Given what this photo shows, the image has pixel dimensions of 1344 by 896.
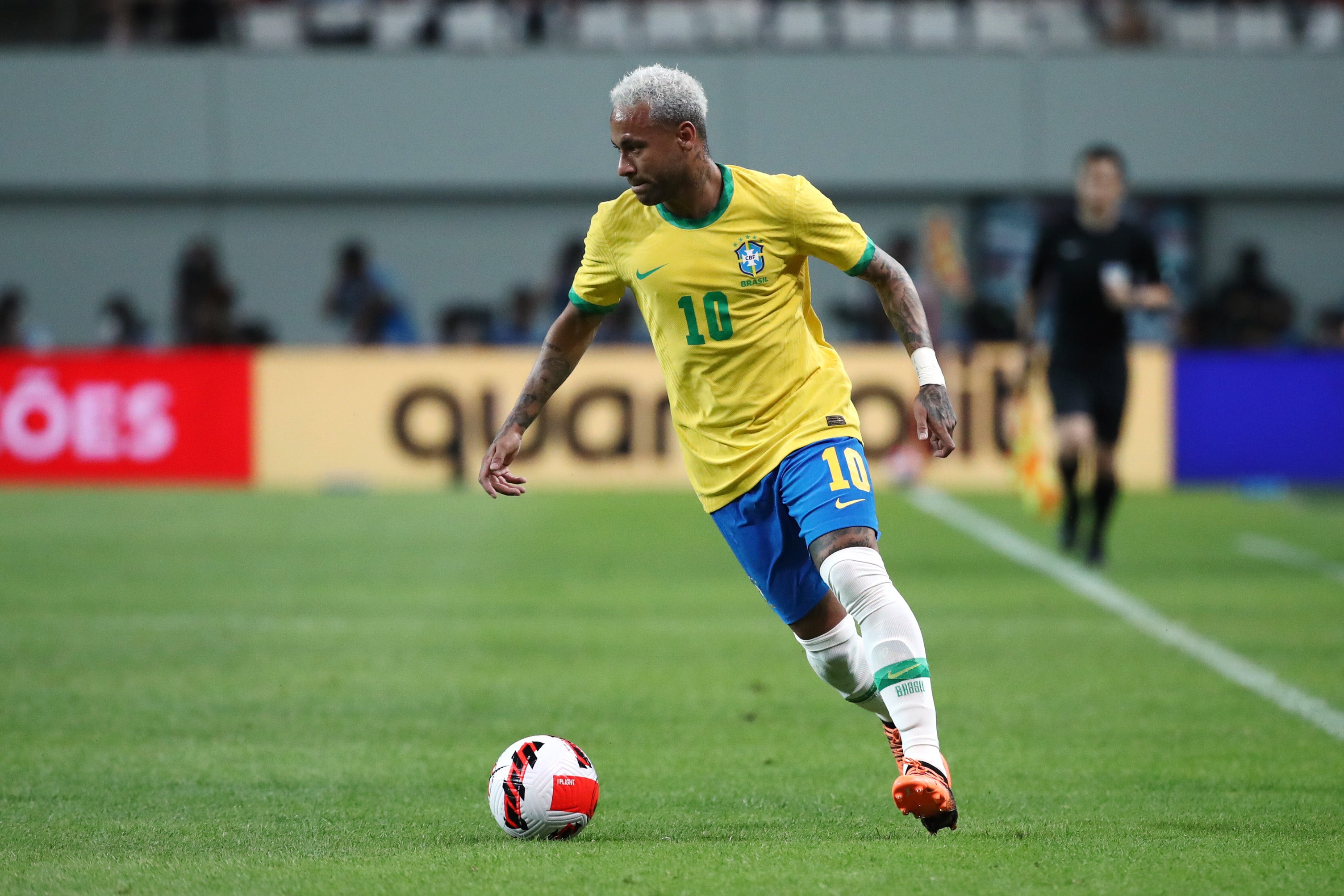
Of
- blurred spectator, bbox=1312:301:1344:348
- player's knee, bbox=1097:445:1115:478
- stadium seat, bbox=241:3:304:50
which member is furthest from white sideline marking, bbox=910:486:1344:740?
stadium seat, bbox=241:3:304:50

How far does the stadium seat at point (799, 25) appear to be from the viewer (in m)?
26.5

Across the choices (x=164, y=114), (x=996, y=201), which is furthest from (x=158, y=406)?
(x=996, y=201)

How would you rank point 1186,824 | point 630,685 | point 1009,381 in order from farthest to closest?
point 1009,381 < point 630,685 < point 1186,824

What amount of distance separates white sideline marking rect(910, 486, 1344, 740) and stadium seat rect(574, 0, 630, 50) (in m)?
11.0

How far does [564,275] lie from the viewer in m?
21.7

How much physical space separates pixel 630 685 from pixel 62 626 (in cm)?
343

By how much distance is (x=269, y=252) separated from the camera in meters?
27.1

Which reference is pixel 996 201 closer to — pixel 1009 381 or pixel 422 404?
pixel 1009 381

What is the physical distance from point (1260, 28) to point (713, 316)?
23293mm

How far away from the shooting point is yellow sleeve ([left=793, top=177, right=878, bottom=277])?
558cm

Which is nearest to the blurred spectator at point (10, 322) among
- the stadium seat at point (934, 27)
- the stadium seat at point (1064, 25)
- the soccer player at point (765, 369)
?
the stadium seat at point (934, 27)

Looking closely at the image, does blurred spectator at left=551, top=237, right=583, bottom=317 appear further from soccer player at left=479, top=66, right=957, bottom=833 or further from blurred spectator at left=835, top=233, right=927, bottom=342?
soccer player at left=479, top=66, right=957, bottom=833

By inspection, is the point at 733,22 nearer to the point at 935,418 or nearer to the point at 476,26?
the point at 476,26

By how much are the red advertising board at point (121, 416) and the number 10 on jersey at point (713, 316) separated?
46.4 feet
